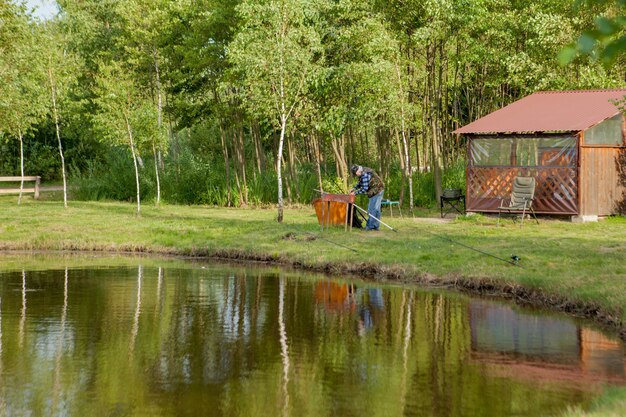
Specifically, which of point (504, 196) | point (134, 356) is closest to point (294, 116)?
point (504, 196)

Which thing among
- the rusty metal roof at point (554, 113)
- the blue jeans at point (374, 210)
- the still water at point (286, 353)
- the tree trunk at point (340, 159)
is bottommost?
the still water at point (286, 353)

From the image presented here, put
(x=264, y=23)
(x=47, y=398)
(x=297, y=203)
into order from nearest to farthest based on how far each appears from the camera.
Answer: (x=47, y=398), (x=264, y=23), (x=297, y=203)

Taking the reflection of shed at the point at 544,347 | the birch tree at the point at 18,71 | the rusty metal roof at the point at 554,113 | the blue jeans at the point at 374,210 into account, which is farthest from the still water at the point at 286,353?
the birch tree at the point at 18,71

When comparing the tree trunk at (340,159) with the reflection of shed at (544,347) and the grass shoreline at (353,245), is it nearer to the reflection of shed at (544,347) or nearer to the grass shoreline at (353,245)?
the grass shoreline at (353,245)

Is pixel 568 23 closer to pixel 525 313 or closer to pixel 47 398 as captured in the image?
pixel 525 313

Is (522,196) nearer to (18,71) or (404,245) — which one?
(404,245)

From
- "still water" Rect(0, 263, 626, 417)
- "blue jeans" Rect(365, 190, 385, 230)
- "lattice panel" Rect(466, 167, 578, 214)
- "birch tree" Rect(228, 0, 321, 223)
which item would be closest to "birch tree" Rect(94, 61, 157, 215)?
"birch tree" Rect(228, 0, 321, 223)

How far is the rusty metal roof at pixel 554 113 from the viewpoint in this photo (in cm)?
2544

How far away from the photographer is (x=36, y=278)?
1695 centimetres

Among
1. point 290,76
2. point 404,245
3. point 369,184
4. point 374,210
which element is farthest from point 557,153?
point 404,245

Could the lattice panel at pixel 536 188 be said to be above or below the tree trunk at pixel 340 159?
below

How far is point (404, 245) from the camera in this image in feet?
63.0

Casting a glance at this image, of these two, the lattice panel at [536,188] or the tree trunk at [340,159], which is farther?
the tree trunk at [340,159]

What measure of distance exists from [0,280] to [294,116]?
1112 cm
